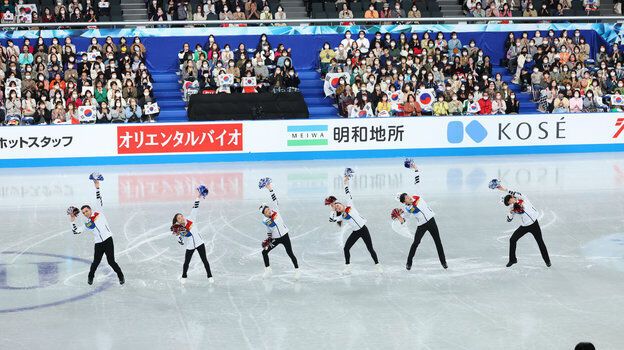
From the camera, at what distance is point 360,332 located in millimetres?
13352

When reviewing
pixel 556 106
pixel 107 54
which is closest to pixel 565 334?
pixel 556 106

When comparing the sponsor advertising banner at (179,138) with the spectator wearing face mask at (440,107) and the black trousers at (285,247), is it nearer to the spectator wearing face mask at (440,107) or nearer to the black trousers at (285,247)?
the spectator wearing face mask at (440,107)

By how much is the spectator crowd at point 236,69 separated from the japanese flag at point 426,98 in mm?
4217

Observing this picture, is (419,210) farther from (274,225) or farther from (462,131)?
(462,131)

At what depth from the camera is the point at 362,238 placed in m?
16.3

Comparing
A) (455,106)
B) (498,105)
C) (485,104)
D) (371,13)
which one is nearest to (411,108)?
(455,106)

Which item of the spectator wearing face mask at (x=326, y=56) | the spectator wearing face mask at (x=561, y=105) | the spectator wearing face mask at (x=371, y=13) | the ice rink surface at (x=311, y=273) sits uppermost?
the spectator wearing face mask at (x=371, y=13)

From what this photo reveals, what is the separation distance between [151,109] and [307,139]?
499 centimetres

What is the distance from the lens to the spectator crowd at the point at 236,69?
30.7m

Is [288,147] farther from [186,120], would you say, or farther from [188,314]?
[188,314]

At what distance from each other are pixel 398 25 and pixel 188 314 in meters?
22.5

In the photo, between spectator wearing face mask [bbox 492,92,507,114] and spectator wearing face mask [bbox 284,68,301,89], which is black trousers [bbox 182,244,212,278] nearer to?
spectator wearing face mask [bbox 284,68,301,89]

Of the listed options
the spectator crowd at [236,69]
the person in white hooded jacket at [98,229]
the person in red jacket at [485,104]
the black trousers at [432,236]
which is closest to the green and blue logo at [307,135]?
the spectator crowd at [236,69]

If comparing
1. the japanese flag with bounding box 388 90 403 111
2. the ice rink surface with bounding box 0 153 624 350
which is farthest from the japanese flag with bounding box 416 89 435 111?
the ice rink surface with bounding box 0 153 624 350
